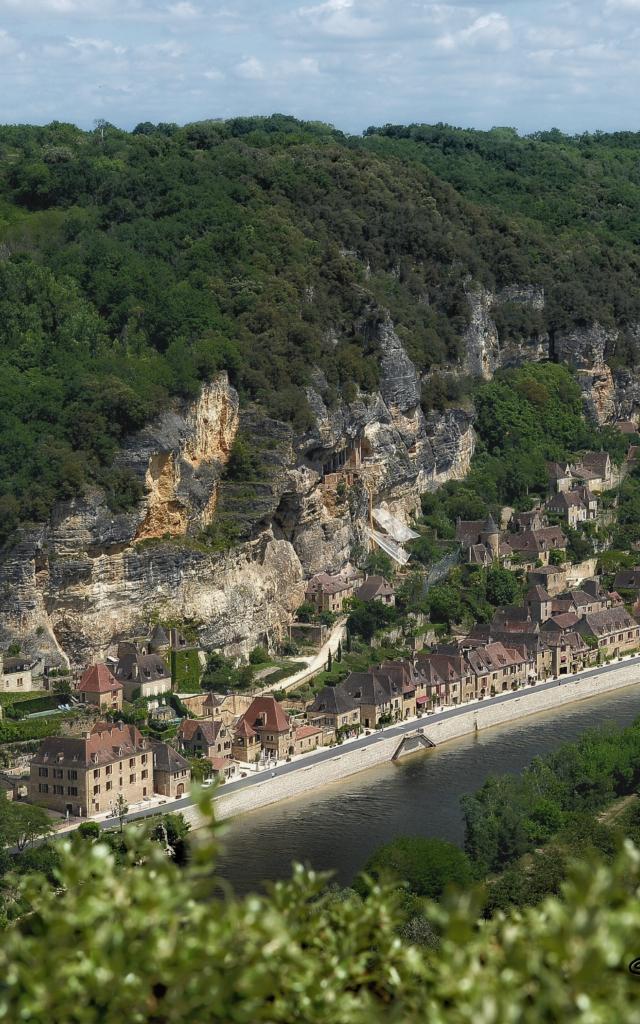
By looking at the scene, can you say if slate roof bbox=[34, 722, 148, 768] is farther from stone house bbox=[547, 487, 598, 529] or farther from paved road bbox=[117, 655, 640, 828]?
stone house bbox=[547, 487, 598, 529]

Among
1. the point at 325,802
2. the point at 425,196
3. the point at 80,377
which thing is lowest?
the point at 325,802

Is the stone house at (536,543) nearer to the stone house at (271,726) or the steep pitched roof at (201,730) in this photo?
the stone house at (271,726)

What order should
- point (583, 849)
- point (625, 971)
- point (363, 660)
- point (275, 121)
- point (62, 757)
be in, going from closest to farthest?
point (625, 971)
point (583, 849)
point (62, 757)
point (363, 660)
point (275, 121)

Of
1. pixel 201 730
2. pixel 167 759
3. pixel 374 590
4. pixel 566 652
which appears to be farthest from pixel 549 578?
pixel 167 759

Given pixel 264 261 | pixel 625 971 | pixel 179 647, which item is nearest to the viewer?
pixel 625 971

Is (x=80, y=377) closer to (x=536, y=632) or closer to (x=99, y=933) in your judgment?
(x=536, y=632)

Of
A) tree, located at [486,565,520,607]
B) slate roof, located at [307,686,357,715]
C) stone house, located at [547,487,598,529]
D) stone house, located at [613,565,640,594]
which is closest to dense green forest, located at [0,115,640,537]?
stone house, located at [547,487,598,529]

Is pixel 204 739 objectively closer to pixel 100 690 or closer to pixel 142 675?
pixel 100 690

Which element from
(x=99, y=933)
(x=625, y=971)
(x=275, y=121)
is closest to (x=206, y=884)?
(x=99, y=933)
